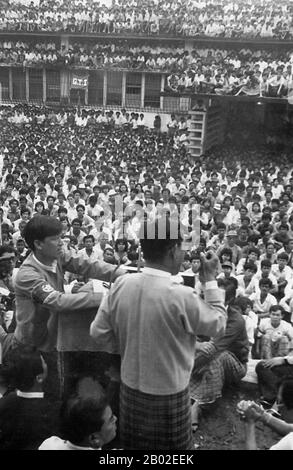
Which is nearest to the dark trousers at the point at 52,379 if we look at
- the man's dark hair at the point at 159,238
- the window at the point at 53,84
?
the man's dark hair at the point at 159,238

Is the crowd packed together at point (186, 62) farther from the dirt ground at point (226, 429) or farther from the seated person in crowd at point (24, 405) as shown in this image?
the seated person in crowd at point (24, 405)

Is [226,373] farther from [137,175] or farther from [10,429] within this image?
[137,175]

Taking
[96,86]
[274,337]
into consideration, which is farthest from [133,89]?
[274,337]

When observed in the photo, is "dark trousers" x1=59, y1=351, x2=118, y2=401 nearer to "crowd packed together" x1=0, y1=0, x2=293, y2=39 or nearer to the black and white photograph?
the black and white photograph

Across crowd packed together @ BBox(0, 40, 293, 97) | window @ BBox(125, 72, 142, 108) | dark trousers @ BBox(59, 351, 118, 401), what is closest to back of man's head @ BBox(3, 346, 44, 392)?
dark trousers @ BBox(59, 351, 118, 401)

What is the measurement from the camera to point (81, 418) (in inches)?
73.5

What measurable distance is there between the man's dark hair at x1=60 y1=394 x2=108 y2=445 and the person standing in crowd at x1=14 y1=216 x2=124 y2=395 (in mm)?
393

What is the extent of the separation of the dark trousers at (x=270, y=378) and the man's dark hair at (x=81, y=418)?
1332 millimetres

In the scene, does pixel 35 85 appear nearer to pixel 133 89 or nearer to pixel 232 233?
pixel 133 89

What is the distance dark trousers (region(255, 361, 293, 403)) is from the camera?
287 centimetres

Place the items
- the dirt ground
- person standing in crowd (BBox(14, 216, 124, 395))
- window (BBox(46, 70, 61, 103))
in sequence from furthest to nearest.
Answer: window (BBox(46, 70, 61, 103)) → the dirt ground → person standing in crowd (BBox(14, 216, 124, 395))

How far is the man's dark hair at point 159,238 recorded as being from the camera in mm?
1900

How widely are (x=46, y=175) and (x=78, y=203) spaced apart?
2005mm

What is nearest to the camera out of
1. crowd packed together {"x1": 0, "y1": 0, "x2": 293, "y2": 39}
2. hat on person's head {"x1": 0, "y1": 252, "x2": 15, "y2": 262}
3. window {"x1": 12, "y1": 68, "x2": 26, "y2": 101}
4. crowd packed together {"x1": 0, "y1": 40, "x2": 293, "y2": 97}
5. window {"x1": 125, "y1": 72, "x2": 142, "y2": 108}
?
hat on person's head {"x1": 0, "y1": 252, "x2": 15, "y2": 262}
